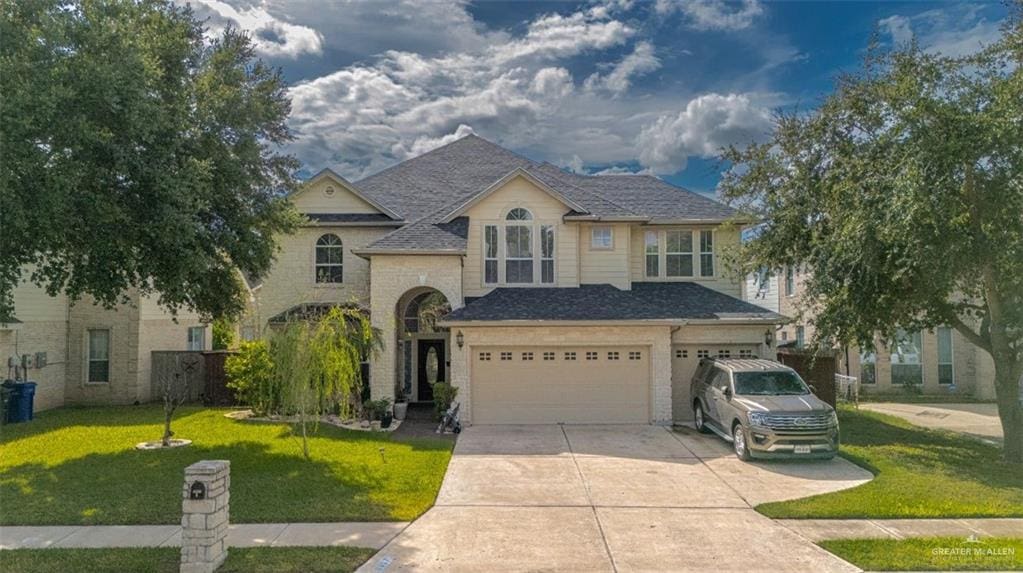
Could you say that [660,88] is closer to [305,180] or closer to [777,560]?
[305,180]

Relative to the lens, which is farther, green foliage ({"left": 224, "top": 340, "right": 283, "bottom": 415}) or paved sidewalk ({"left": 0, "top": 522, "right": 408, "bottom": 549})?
green foliage ({"left": 224, "top": 340, "right": 283, "bottom": 415})

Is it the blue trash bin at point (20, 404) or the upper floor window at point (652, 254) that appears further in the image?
the upper floor window at point (652, 254)

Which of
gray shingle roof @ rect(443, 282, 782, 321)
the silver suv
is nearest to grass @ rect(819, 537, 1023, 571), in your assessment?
the silver suv

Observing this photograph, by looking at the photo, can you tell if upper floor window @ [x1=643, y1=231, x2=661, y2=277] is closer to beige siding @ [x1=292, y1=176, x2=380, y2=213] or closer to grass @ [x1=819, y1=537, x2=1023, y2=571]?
beige siding @ [x1=292, y1=176, x2=380, y2=213]

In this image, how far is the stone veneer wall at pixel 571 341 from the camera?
1536 centimetres

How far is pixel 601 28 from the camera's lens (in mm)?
15852

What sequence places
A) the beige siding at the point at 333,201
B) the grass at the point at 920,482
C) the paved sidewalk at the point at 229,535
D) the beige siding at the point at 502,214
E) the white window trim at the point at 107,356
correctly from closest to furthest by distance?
the paved sidewalk at the point at 229,535, the grass at the point at 920,482, the beige siding at the point at 502,214, the white window trim at the point at 107,356, the beige siding at the point at 333,201

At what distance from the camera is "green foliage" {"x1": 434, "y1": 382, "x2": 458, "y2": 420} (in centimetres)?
1530

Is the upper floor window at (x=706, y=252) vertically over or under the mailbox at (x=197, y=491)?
over

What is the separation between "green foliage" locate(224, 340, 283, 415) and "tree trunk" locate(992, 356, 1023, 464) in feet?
53.7

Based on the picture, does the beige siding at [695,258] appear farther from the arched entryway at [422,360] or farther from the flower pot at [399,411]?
the flower pot at [399,411]

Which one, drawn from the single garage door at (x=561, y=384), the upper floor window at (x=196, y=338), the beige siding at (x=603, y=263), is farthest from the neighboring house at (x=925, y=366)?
the upper floor window at (x=196, y=338)

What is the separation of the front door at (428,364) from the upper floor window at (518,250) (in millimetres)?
3411

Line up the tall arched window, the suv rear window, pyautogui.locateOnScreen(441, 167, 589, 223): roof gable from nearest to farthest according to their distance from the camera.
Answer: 1. the suv rear window
2. pyautogui.locateOnScreen(441, 167, 589, 223): roof gable
3. the tall arched window
